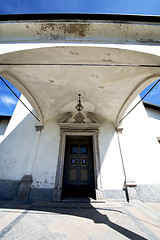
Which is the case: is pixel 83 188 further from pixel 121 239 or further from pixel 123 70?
pixel 123 70

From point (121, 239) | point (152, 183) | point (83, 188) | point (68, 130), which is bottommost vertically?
point (121, 239)

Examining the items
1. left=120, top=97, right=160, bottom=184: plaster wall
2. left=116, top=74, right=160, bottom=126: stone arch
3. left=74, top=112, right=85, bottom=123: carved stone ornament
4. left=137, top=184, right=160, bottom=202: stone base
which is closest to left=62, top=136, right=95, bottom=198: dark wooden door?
left=74, top=112, right=85, bottom=123: carved stone ornament

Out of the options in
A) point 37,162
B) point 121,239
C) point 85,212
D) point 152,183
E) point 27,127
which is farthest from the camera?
point 27,127

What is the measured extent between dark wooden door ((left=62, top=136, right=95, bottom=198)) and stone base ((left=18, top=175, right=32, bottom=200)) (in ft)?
4.66

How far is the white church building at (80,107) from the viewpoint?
6.46 feet

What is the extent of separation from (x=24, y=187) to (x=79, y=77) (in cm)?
459

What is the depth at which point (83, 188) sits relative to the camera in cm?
425

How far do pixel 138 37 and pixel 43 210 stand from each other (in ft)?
16.4

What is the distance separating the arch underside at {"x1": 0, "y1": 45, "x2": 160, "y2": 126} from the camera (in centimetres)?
205

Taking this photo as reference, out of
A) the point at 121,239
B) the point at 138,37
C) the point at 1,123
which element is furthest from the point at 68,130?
the point at 1,123

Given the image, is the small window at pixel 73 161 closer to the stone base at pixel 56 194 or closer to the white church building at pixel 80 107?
the white church building at pixel 80 107

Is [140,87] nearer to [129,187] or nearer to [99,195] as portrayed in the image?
[129,187]

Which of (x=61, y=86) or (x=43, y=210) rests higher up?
(x=61, y=86)

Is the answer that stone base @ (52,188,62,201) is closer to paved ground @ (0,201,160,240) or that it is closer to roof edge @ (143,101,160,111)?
paved ground @ (0,201,160,240)
